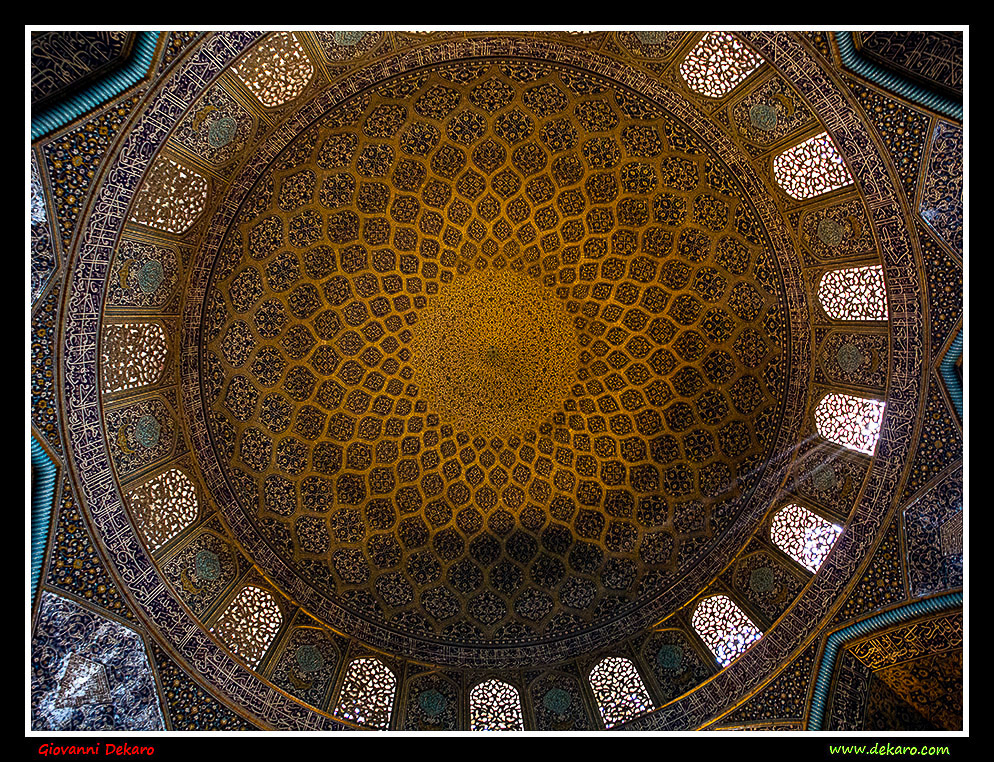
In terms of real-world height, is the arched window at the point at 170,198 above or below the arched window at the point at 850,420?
below

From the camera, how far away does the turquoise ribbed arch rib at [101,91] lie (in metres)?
7.48

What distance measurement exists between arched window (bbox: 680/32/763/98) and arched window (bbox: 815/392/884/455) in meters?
3.97

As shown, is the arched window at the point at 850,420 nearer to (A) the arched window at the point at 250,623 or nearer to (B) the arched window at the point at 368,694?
(B) the arched window at the point at 368,694

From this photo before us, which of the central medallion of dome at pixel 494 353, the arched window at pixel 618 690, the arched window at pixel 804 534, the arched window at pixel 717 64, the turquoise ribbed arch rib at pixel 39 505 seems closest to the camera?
the turquoise ribbed arch rib at pixel 39 505

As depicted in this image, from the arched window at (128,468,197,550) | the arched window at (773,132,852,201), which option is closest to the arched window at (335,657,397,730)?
the arched window at (128,468,197,550)

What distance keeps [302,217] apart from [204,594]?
4.85 metres

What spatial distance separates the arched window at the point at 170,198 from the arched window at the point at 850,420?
803 centimetres

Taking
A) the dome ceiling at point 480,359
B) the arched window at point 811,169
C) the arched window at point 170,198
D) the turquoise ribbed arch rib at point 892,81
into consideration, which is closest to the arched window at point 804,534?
the dome ceiling at point 480,359

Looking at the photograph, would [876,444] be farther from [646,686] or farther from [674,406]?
[646,686]

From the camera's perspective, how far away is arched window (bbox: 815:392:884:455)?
29.0 feet

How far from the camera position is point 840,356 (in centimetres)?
915

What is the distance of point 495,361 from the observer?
33.9ft

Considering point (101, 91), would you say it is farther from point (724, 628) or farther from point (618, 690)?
point (724, 628)

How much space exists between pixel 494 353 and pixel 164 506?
458 centimetres
